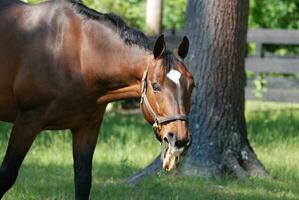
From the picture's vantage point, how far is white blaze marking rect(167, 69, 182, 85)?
6000mm

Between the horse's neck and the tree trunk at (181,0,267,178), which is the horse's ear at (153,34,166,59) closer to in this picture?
the horse's neck

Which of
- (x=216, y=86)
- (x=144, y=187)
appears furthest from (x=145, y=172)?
(x=216, y=86)

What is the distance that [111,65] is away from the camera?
6.54 m

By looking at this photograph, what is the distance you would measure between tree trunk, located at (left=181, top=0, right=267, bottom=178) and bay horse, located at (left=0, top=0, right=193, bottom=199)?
249cm

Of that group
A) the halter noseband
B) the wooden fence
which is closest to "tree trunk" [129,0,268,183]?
the halter noseband

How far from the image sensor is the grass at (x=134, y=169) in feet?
27.2

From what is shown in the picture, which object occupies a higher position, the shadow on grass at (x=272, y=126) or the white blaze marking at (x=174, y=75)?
the white blaze marking at (x=174, y=75)

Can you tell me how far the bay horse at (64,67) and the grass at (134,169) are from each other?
1452 millimetres

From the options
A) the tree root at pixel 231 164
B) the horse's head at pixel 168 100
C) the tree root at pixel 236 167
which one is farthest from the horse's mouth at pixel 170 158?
the tree root at pixel 231 164

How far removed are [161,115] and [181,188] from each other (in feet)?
8.59

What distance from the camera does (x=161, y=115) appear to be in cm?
602

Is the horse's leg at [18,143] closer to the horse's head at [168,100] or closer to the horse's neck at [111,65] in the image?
the horse's neck at [111,65]

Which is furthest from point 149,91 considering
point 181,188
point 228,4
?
point 228,4

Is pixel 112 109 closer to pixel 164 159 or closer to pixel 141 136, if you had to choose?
pixel 141 136
